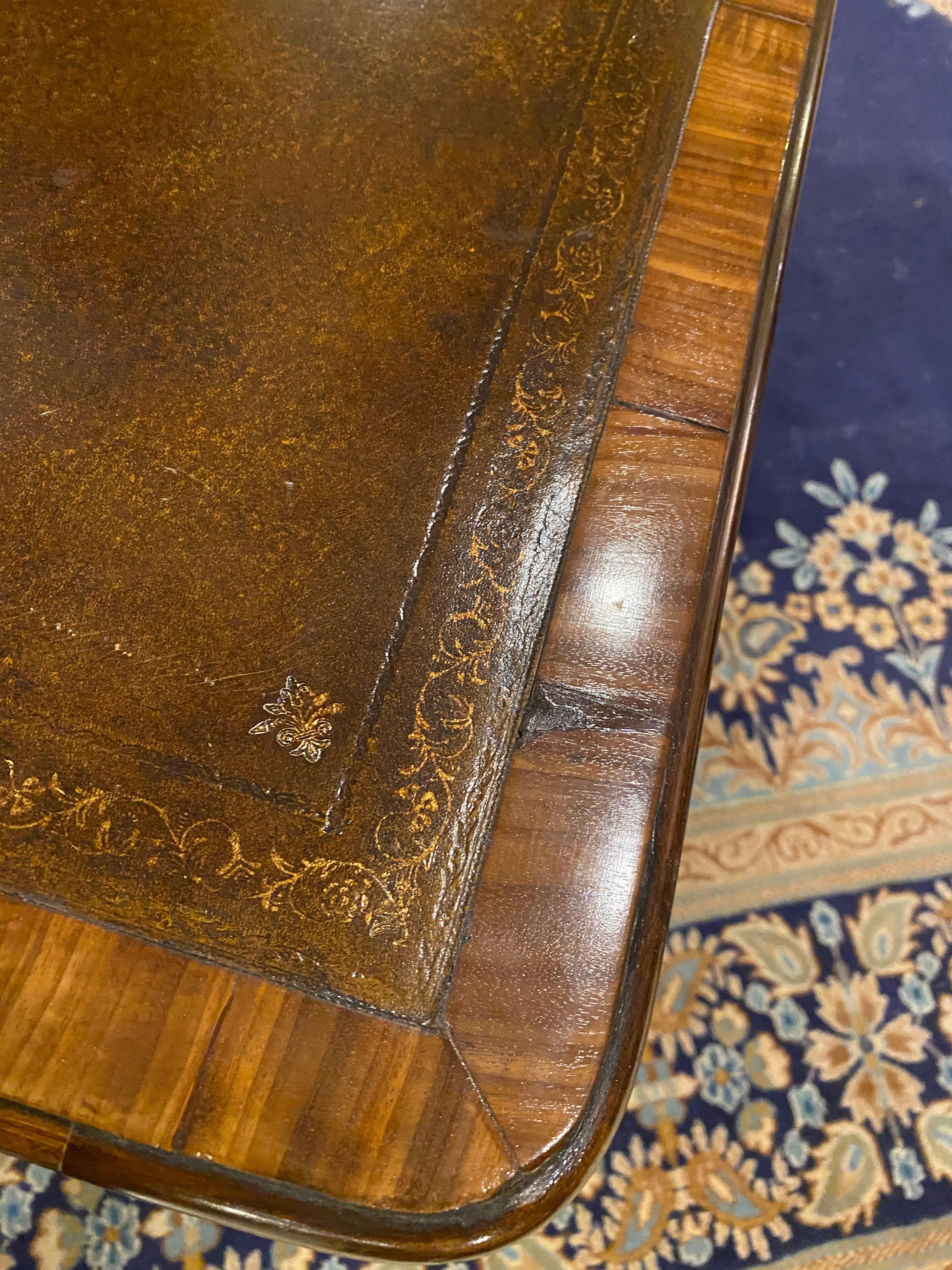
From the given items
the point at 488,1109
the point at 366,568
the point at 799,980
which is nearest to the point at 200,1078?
the point at 488,1109

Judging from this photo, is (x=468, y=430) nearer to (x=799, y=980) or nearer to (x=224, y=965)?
(x=224, y=965)

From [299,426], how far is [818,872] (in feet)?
2.76

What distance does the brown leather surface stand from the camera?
58 cm

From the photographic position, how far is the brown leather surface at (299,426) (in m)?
0.58

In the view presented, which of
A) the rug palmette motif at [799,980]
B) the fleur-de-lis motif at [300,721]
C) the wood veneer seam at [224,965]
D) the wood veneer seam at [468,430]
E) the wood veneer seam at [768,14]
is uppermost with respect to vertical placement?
the wood veneer seam at [768,14]

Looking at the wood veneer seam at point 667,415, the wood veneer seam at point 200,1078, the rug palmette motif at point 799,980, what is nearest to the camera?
the wood veneer seam at point 200,1078

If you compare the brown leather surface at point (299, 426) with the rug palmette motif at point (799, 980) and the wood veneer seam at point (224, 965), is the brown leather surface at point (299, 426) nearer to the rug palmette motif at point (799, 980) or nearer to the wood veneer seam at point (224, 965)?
the wood veneer seam at point (224, 965)

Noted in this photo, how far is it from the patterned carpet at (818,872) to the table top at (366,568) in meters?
0.55

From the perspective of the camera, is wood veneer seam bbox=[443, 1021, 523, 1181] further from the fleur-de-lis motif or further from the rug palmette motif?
the rug palmette motif

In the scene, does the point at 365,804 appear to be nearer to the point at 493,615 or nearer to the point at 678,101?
the point at 493,615

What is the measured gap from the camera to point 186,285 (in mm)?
708

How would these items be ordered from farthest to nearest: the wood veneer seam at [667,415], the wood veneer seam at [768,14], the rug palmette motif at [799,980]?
1. the rug palmette motif at [799,980]
2. the wood veneer seam at [768,14]
3. the wood veneer seam at [667,415]

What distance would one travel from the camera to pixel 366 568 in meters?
0.64

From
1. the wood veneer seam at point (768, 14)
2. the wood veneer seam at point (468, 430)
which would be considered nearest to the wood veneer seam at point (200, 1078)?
the wood veneer seam at point (468, 430)
